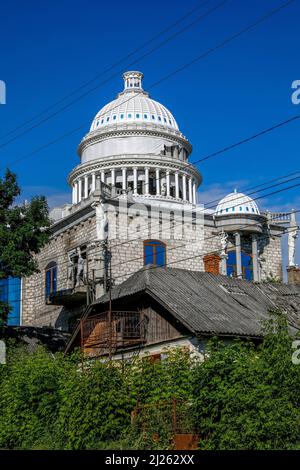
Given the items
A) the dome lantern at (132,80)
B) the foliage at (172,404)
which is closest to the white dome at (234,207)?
the foliage at (172,404)

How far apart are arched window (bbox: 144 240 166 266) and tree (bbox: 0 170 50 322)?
924cm

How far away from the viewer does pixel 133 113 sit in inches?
2955

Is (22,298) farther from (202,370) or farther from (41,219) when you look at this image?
(202,370)

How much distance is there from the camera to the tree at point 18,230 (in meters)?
39.5

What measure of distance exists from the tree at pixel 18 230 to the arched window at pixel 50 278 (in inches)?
453

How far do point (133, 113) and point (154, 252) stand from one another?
28009 mm

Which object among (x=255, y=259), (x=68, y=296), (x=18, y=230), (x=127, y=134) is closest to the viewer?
(x=18, y=230)

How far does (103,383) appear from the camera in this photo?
2350 cm

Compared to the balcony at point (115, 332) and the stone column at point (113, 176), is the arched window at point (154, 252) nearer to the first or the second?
the balcony at point (115, 332)

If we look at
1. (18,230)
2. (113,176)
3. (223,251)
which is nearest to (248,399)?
(18,230)

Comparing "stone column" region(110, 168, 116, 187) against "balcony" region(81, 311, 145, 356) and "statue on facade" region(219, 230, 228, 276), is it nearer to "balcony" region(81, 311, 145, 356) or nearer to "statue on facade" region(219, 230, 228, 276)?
"statue on facade" region(219, 230, 228, 276)

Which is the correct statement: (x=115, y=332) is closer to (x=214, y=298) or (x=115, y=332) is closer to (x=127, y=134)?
(x=214, y=298)

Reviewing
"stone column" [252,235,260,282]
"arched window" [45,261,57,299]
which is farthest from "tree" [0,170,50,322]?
"stone column" [252,235,260,282]
